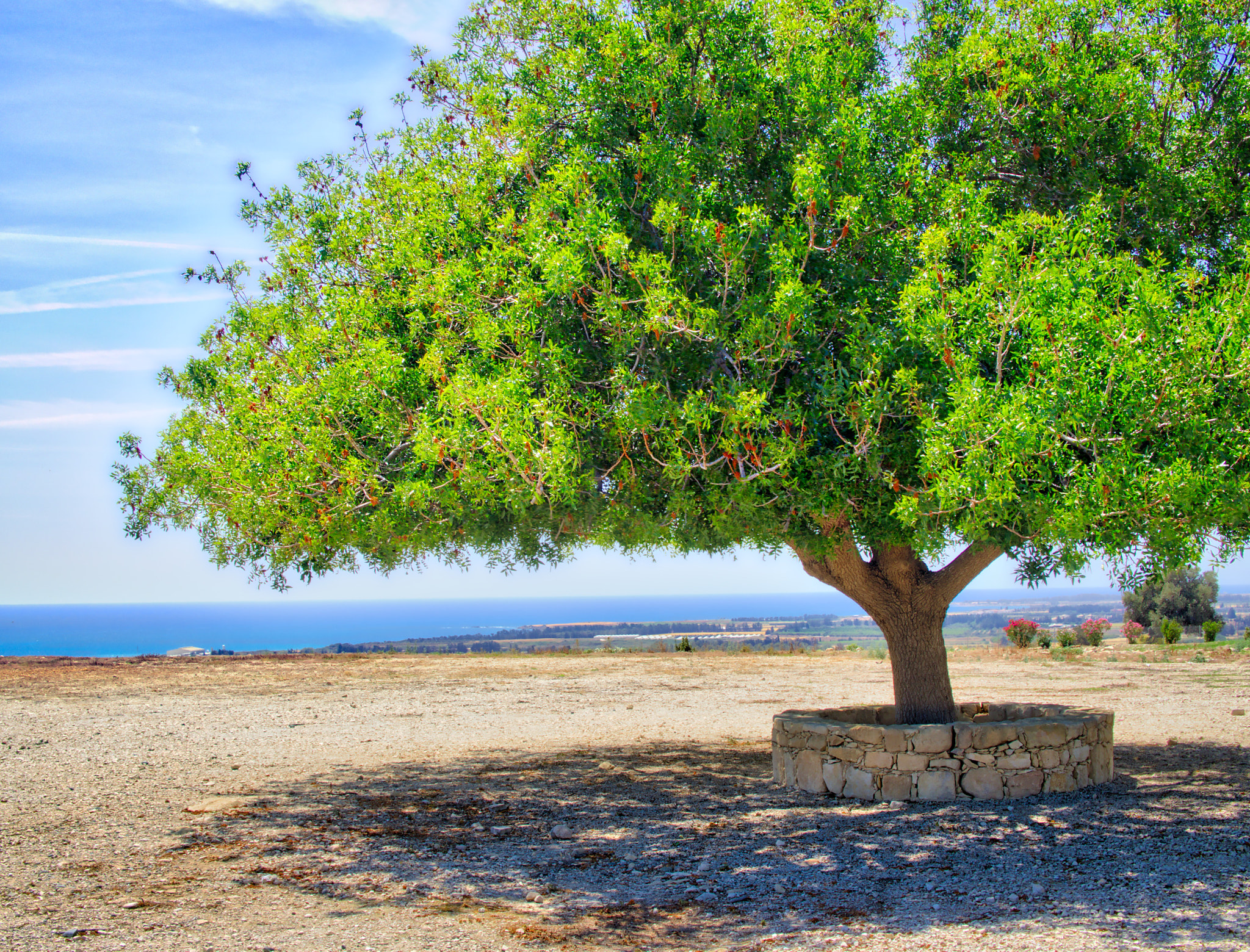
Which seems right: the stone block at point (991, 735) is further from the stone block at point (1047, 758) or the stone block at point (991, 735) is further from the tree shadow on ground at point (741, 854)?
the tree shadow on ground at point (741, 854)

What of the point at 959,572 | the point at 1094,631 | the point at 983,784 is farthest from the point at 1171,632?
the point at 983,784

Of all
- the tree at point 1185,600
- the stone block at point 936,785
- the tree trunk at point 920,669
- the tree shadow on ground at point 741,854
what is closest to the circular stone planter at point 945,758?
the stone block at point 936,785

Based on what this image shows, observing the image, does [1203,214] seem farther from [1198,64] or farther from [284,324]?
[284,324]

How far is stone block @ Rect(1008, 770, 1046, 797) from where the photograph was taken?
1085 centimetres

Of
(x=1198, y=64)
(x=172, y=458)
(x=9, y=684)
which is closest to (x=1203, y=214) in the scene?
(x=1198, y=64)

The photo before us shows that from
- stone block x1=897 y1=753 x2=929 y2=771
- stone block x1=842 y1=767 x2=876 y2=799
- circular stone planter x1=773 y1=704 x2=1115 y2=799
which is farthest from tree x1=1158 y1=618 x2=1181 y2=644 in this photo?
stone block x1=842 y1=767 x2=876 y2=799

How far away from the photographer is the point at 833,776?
11.2m

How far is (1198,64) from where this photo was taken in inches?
404

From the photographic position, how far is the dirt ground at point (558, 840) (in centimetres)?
673

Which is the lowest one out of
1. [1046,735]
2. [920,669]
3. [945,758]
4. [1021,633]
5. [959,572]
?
[1021,633]

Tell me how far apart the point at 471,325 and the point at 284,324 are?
117 inches

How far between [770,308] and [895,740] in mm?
5776

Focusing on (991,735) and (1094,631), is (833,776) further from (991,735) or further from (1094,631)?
(1094,631)

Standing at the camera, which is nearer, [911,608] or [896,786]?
[896,786]
